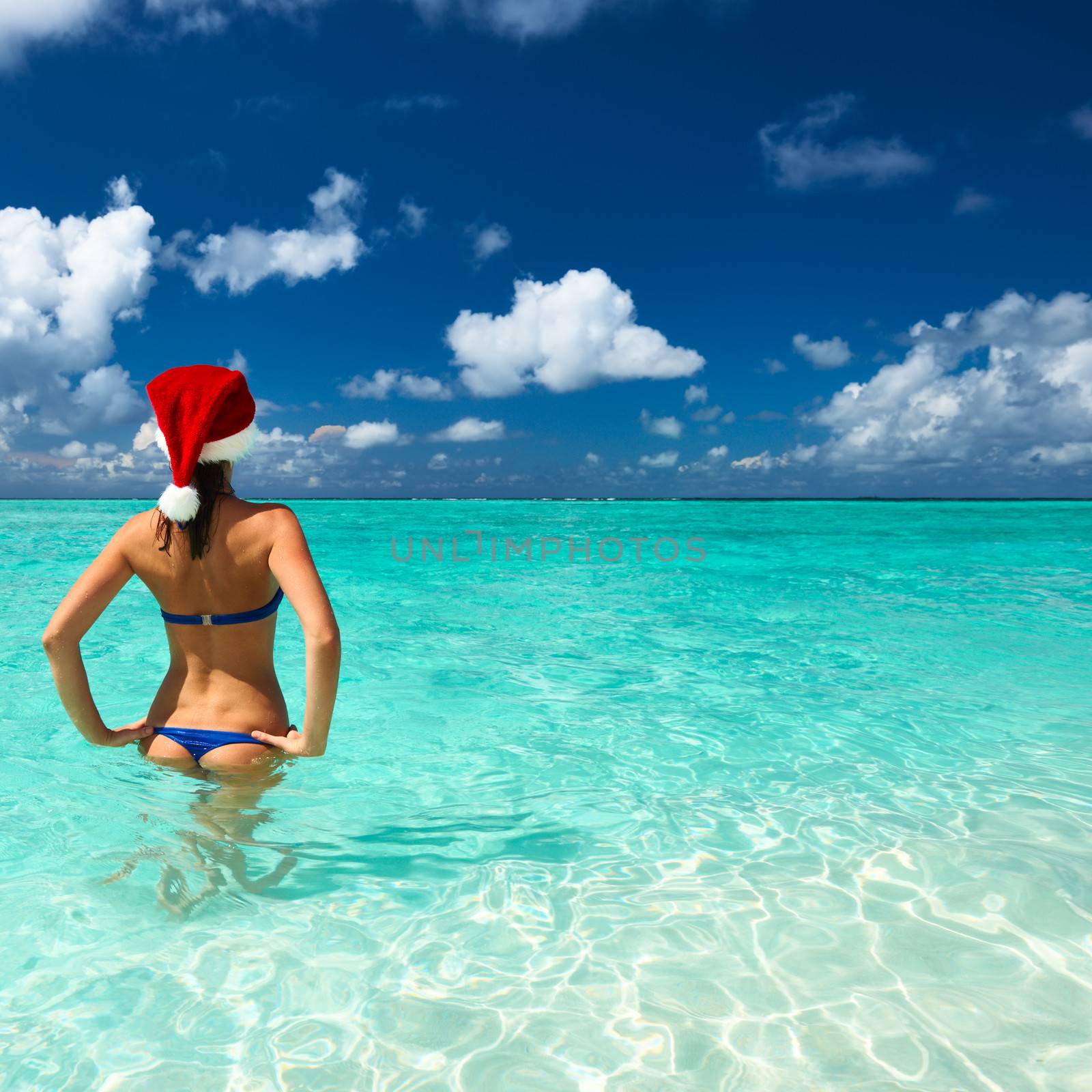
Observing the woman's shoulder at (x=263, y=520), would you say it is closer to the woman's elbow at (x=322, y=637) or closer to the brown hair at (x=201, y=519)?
the brown hair at (x=201, y=519)

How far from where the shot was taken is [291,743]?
107 inches

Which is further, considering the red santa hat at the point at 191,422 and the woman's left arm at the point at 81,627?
the woman's left arm at the point at 81,627

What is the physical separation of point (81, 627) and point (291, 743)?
0.86 metres

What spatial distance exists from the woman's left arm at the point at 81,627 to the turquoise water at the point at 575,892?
Answer: 64 cm

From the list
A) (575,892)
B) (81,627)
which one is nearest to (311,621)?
(81,627)

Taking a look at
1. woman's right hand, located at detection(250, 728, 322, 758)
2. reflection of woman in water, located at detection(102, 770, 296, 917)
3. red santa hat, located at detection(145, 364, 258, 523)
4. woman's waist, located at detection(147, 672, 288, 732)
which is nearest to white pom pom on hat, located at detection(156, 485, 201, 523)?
red santa hat, located at detection(145, 364, 258, 523)

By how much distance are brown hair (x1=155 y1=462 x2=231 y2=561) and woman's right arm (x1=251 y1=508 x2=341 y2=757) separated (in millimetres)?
230

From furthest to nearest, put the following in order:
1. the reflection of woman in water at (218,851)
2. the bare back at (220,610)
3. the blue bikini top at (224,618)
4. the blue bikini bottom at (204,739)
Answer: the reflection of woman in water at (218,851)
the blue bikini bottom at (204,739)
the blue bikini top at (224,618)
the bare back at (220,610)

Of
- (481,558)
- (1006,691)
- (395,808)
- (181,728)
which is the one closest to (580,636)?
(1006,691)

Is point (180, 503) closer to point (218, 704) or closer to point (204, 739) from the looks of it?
point (218, 704)

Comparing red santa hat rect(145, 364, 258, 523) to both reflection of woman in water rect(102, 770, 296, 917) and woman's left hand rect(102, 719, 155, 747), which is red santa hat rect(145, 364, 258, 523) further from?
reflection of woman in water rect(102, 770, 296, 917)

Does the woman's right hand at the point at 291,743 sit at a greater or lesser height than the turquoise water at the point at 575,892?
greater

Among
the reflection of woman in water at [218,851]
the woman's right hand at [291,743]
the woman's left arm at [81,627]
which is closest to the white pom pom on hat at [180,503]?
the woman's left arm at [81,627]

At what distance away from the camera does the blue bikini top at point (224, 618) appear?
2766 millimetres
